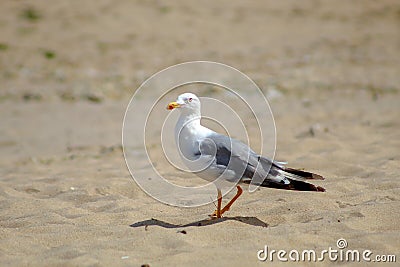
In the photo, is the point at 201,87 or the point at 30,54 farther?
the point at 30,54

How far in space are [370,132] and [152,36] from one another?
8.14 metres

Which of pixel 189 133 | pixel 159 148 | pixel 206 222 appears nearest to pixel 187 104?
pixel 189 133

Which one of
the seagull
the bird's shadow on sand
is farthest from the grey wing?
the bird's shadow on sand

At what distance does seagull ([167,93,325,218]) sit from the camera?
176 inches

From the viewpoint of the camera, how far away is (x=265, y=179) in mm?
4480

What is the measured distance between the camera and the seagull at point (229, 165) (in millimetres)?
4480

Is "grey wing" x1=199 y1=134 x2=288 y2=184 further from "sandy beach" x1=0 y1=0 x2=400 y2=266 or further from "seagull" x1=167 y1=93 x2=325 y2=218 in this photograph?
"sandy beach" x1=0 y1=0 x2=400 y2=266

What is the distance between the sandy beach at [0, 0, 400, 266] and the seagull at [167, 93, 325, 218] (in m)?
0.29

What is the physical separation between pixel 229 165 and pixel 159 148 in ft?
10.6

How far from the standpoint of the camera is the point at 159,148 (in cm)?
770

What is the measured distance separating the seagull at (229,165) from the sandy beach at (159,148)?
0.29 m

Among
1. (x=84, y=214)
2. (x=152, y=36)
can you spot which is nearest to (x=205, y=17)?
(x=152, y=36)

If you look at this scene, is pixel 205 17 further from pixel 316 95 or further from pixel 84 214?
pixel 84 214

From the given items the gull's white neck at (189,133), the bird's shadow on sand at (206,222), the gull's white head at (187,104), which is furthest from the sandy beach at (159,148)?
the gull's white head at (187,104)
